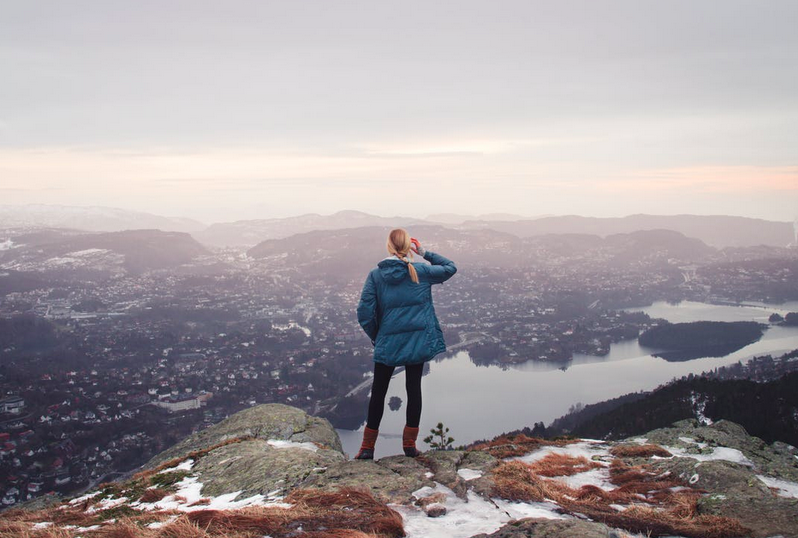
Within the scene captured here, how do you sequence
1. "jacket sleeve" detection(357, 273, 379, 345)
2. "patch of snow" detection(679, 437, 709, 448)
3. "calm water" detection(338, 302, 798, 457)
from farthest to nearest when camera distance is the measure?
"calm water" detection(338, 302, 798, 457) → "patch of snow" detection(679, 437, 709, 448) → "jacket sleeve" detection(357, 273, 379, 345)

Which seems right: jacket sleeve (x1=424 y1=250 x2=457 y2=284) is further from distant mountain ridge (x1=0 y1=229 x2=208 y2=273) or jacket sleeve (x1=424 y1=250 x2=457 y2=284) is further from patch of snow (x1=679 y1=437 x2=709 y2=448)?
distant mountain ridge (x1=0 y1=229 x2=208 y2=273)

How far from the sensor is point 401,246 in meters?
4.98

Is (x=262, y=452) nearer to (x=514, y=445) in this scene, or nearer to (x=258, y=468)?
(x=258, y=468)

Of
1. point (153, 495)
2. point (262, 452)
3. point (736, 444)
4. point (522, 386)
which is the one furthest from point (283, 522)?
point (522, 386)

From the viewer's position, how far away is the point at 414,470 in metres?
5.05

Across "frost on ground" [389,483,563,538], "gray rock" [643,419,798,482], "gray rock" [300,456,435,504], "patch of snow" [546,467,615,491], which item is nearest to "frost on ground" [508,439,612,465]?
"patch of snow" [546,467,615,491]

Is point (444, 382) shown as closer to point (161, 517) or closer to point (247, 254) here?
point (161, 517)

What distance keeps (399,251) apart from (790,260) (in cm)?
16268

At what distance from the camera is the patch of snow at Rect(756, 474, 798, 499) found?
224 inches

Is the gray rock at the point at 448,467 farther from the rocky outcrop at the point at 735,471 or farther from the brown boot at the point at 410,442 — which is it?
the rocky outcrop at the point at 735,471

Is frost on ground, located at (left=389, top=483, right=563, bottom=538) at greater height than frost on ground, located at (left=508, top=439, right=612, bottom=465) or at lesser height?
greater

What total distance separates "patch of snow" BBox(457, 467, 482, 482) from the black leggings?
71cm

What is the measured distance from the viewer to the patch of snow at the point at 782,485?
569 centimetres

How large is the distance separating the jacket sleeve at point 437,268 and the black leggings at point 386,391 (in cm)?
97
